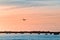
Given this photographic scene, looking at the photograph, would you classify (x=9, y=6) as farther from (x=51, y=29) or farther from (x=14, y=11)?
(x=51, y=29)

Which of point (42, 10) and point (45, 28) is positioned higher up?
point (42, 10)

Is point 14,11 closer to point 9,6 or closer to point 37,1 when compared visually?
point 9,6

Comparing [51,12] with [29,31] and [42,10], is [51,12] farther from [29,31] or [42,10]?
[29,31]

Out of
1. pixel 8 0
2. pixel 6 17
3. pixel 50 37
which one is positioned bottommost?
pixel 50 37

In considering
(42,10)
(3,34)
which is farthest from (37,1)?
(3,34)

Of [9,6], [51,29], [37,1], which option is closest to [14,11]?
[9,6]

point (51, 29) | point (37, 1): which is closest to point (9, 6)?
point (37, 1)

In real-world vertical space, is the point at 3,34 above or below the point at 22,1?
below
